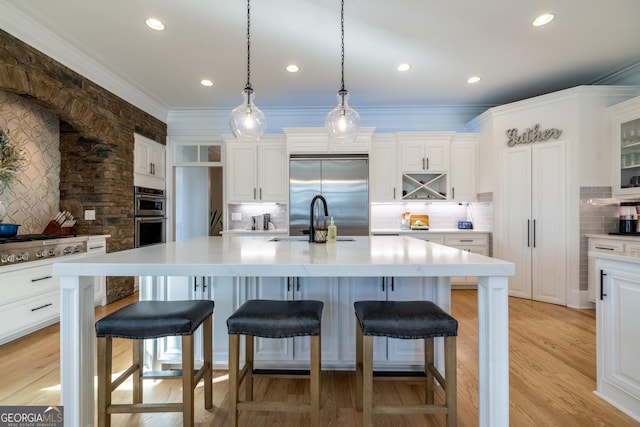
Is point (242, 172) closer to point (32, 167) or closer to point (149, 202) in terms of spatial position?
point (149, 202)

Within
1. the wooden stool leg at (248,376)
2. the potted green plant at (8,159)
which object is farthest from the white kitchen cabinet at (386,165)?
the potted green plant at (8,159)

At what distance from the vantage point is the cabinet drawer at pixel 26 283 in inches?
95.7

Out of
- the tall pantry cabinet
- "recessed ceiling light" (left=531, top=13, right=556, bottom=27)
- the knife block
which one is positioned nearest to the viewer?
"recessed ceiling light" (left=531, top=13, right=556, bottom=27)

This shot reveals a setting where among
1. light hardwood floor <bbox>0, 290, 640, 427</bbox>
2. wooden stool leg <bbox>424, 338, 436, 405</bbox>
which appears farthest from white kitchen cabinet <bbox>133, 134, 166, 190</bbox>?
wooden stool leg <bbox>424, 338, 436, 405</bbox>

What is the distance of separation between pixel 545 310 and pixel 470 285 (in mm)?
1079

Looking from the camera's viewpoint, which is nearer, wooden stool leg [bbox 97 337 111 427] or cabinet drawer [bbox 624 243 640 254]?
wooden stool leg [bbox 97 337 111 427]

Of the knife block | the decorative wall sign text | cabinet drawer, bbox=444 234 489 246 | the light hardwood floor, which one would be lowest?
the light hardwood floor

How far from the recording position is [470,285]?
177 inches

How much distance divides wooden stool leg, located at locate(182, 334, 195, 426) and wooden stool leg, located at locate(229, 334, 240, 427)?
0.19 m

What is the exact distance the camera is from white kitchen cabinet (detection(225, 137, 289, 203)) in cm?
482

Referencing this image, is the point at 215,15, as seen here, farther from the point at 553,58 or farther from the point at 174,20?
the point at 553,58

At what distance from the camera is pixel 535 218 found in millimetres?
3863

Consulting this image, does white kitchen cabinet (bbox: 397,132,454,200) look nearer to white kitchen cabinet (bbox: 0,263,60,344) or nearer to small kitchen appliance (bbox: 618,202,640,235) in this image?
small kitchen appliance (bbox: 618,202,640,235)

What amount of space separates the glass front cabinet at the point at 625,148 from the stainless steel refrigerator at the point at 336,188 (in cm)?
295
